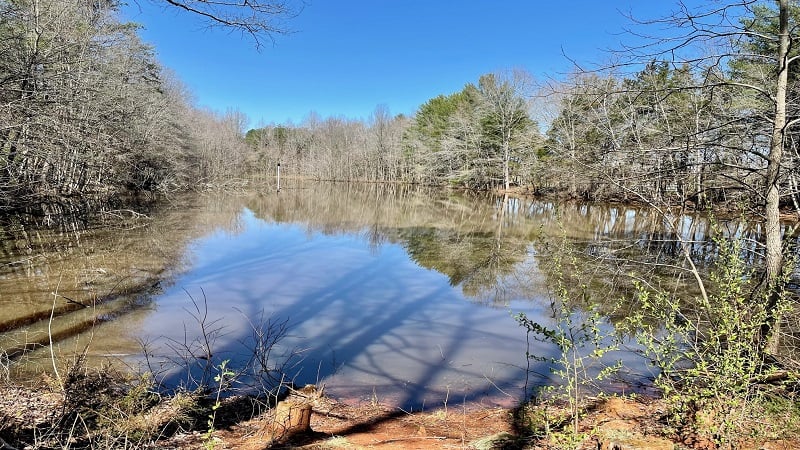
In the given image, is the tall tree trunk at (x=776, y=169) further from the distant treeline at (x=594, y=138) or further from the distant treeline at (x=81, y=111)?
the distant treeline at (x=81, y=111)

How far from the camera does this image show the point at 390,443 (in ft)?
11.0

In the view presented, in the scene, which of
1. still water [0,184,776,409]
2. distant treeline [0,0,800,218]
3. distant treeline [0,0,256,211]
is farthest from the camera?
distant treeline [0,0,256,211]

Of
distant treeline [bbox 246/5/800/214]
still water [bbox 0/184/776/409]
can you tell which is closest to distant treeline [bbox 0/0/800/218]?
distant treeline [bbox 246/5/800/214]

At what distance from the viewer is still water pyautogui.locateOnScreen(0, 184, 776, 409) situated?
516cm

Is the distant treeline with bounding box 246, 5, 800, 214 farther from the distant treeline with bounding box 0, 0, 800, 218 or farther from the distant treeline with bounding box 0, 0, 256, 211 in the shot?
the distant treeline with bounding box 0, 0, 256, 211

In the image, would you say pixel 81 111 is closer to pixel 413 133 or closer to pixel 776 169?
pixel 776 169

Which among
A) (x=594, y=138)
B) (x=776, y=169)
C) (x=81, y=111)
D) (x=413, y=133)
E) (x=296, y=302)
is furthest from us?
(x=413, y=133)

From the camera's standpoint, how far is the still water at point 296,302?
516 centimetres

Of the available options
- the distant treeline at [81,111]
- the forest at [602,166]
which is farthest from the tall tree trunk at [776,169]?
the distant treeline at [81,111]

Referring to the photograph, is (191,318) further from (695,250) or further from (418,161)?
(418,161)

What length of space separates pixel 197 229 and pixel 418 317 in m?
11.6

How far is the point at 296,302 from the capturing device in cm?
796

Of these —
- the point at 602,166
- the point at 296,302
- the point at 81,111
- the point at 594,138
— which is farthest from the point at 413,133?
the point at 602,166

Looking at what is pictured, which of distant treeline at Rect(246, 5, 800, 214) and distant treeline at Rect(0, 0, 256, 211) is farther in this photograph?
distant treeline at Rect(0, 0, 256, 211)
